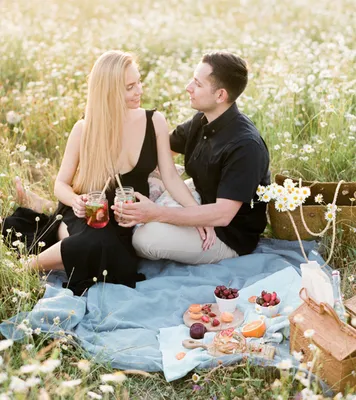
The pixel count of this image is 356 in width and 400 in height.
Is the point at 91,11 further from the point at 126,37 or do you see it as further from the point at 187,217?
the point at 187,217

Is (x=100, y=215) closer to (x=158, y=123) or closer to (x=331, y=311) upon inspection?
(x=158, y=123)

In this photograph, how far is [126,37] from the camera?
8703 mm

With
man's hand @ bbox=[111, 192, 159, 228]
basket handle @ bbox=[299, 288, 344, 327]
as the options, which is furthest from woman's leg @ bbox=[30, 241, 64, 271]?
basket handle @ bbox=[299, 288, 344, 327]

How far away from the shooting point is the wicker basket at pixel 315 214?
14.7 feet

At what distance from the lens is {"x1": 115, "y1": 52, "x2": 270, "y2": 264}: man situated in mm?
4223

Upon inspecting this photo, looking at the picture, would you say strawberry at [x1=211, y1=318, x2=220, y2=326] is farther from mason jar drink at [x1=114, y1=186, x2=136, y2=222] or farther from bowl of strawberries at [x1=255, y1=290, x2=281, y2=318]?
mason jar drink at [x1=114, y1=186, x2=136, y2=222]

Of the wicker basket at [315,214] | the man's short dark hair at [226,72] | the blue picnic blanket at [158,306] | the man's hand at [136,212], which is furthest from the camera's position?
the wicker basket at [315,214]

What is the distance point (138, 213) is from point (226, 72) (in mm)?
1078

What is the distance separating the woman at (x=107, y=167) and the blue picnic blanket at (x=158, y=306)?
16 centimetres

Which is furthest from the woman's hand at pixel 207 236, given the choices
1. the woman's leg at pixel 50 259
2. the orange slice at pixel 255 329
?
the woman's leg at pixel 50 259

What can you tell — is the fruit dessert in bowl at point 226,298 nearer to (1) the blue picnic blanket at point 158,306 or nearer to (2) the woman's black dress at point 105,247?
(1) the blue picnic blanket at point 158,306

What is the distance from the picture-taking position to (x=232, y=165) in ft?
13.9

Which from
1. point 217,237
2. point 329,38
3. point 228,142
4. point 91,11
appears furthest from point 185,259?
point 91,11

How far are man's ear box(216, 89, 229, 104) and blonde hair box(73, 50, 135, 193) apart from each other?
598mm
